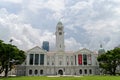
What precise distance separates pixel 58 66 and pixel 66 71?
5548 mm

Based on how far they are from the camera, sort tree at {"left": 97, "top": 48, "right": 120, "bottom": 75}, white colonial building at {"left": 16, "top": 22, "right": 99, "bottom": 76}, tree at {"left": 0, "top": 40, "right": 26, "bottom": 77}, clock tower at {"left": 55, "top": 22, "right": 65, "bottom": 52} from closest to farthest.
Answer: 1. tree at {"left": 0, "top": 40, "right": 26, "bottom": 77}
2. tree at {"left": 97, "top": 48, "right": 120, "bottom": 75}
3. white colonial building at {"left": 16, "top": 22, "right": 99, "bottom": 76}
4. clock tower at {"left": 55, "top": 22, "right": 65, "bottom": 52}

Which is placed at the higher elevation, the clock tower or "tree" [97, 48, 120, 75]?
the clock tower

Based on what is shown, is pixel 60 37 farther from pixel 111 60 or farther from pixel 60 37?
pixel 111 60

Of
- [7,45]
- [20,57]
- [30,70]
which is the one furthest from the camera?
[30,70]

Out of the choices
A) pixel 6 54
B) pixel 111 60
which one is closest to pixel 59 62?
pixel 111 60

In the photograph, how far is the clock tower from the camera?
12206 centimetres

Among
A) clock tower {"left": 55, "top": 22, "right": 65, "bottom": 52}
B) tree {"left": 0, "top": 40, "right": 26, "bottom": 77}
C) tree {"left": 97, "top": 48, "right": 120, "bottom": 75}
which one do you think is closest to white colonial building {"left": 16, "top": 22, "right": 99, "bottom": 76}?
clock tower {"left": 55, "top": 22, "right": 65, "bottom": 52}

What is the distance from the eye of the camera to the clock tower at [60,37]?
122062 mm

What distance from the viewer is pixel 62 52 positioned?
121875 mm

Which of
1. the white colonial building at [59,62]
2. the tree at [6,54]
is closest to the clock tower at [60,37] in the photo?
the white colonial building at [59,62]

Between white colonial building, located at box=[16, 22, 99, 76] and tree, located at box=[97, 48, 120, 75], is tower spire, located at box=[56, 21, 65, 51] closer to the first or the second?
white colonial building, located at box=[16, 22, 99, 76]

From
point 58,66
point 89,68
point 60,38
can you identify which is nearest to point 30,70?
point 58,66

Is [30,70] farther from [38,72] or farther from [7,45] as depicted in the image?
[7,45]

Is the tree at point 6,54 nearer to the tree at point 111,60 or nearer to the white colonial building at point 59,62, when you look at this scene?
the white colonial building at point 59,62
